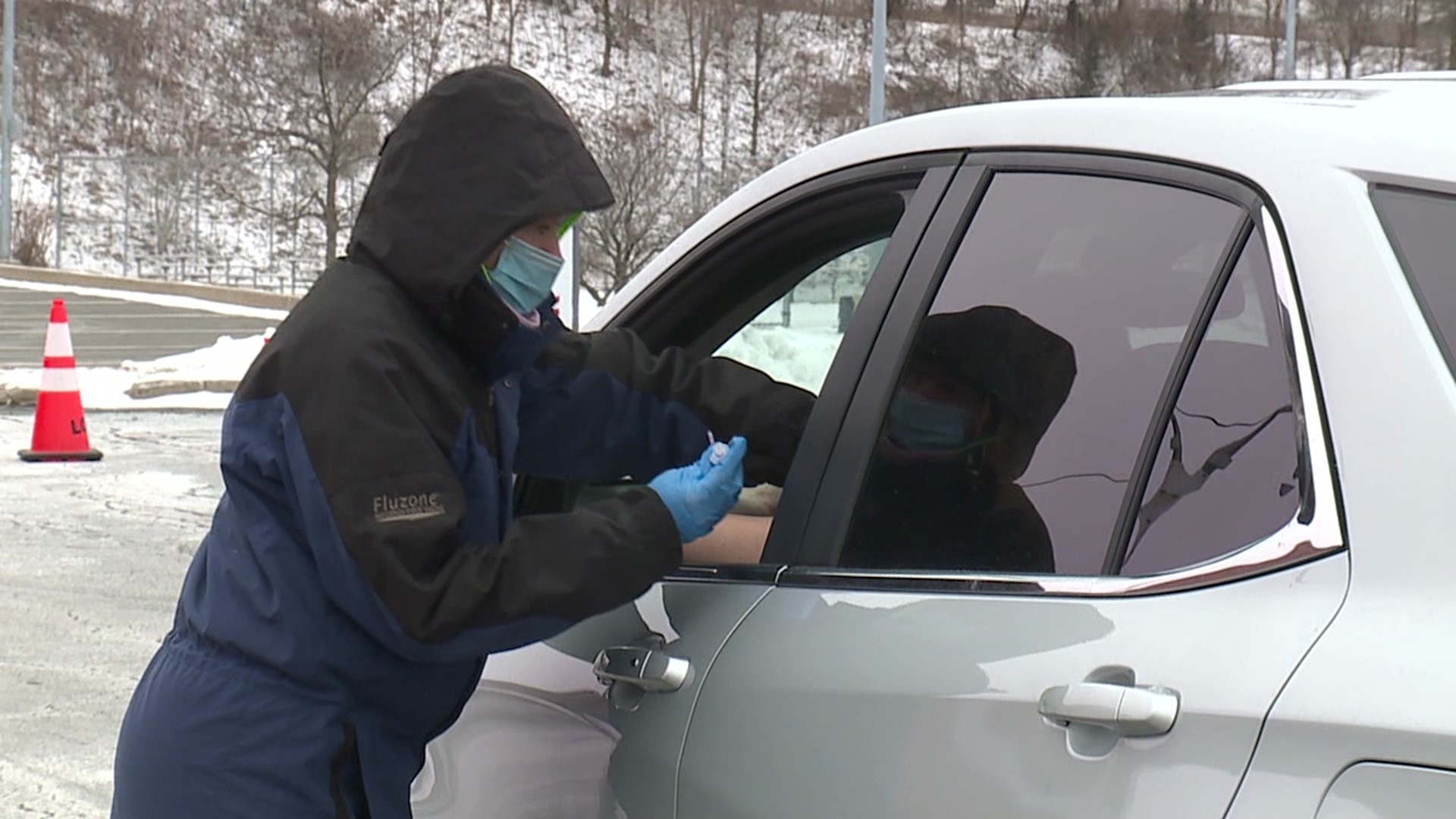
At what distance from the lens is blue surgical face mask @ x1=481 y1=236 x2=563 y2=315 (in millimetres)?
2236

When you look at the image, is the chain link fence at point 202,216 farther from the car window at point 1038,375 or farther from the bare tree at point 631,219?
the car window at point 1038,375

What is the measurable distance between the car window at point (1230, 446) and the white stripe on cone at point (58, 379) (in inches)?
396

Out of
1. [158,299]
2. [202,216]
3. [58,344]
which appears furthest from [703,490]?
[202,216]

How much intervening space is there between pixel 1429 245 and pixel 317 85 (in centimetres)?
4485

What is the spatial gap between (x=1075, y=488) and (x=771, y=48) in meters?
52.3

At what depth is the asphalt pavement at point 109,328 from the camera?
1919 cm

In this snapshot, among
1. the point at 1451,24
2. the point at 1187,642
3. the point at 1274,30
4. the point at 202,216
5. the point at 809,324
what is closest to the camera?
the point at 1187,642

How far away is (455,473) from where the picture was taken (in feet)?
7.02

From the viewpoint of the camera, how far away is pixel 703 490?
2180 millimetres

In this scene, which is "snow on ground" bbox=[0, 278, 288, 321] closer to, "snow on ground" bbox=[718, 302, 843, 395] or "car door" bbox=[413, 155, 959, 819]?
"snow on ground" bbox=[718, 302, 843, 395]

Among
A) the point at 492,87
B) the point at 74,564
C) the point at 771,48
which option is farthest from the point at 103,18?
the point at 492,87

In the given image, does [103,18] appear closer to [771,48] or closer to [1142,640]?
[771,48]

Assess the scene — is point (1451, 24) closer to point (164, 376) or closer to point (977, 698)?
point (164, 376)

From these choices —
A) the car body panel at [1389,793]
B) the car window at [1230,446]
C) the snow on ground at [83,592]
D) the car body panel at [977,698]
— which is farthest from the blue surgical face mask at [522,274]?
the snow on ground at [83,592]
